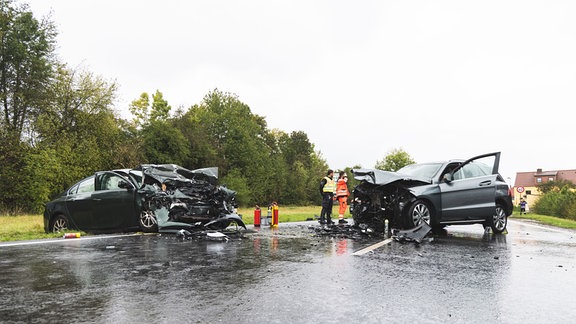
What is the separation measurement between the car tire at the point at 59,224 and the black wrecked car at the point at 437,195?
7.69 metres

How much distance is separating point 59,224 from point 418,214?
9.14m

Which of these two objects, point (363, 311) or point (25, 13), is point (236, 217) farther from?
point (25, 13)

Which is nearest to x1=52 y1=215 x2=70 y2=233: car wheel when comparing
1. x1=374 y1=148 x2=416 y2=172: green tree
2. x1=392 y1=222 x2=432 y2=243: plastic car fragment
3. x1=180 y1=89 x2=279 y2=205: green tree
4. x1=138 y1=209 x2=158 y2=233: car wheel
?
x1=138 y1=209 x2=158 y2=233: car wheel

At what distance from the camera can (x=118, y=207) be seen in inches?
390

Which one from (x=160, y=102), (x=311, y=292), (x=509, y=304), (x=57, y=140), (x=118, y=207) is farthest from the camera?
(x=160, y=102)

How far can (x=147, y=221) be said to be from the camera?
32.6ft

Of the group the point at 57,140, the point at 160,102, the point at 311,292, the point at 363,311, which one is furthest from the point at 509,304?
the point at 160,102

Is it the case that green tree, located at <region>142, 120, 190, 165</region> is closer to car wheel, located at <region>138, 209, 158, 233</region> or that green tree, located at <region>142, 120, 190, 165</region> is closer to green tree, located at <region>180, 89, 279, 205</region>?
green tree, located at <region>180, 89, 279, 205</region>

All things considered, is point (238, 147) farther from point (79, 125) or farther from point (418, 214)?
point (418, 214)

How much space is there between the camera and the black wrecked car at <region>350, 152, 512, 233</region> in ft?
33.2

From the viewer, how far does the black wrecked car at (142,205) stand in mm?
9773

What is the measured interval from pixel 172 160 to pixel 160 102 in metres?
21.1

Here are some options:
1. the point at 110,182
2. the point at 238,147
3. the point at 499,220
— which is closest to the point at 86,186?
the point at 110,182

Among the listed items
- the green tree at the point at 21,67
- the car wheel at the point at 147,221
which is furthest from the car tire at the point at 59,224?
A: the green tree at the point at 21,67
